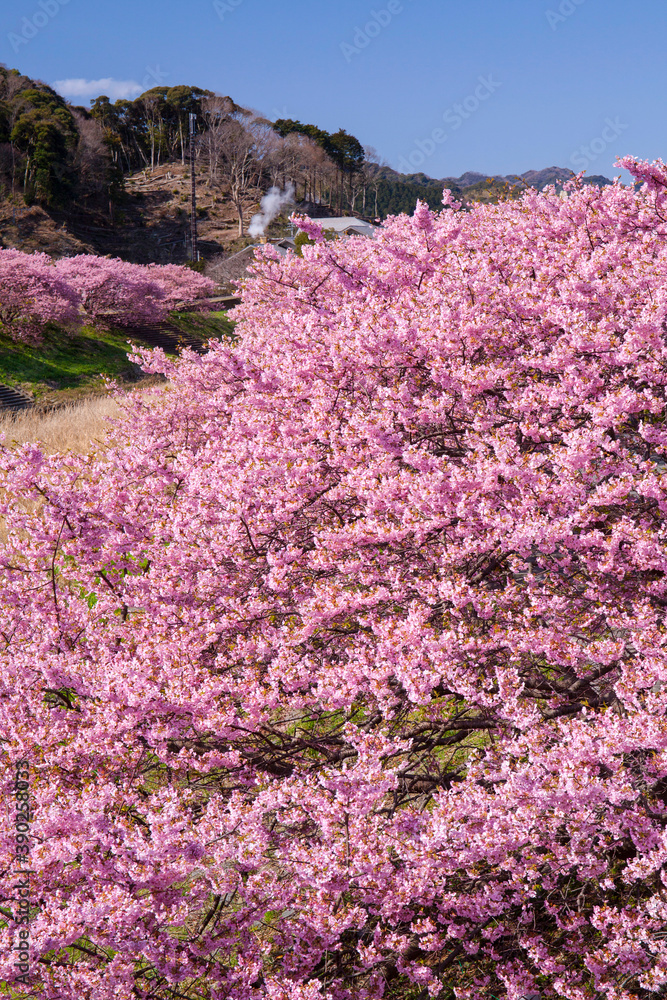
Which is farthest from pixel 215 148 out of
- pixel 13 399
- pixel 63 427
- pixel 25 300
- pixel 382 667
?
pixel 382 667

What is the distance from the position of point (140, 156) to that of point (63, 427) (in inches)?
3708

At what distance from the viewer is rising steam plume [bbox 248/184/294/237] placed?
7655 cm

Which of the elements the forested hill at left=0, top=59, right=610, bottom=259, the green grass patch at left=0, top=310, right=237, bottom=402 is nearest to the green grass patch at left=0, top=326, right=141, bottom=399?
the green grass patch at left=0, top=310, right=237, bottom=402

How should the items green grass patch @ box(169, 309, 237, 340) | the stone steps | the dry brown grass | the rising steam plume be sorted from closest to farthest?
the dry brown grass < the stone steps < green grass patch @ box(169, 309, 237, 340) < the rising steam plume

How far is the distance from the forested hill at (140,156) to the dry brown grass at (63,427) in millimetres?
35788

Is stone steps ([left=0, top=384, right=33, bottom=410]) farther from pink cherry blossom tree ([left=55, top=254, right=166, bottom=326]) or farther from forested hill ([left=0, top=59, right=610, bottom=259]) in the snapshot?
forested hill ([left=0, top=59, right=610, bottom=259])

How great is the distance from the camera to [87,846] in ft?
10.6

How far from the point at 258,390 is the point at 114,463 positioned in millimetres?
1634

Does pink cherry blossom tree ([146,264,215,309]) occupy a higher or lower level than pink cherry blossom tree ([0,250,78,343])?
higher

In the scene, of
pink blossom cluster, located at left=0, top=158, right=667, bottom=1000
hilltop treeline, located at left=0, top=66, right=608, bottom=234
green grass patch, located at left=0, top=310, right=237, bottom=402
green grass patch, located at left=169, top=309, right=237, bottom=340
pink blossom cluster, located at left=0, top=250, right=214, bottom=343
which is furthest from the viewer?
hilltop treeline, located at left=0, top=66, right=608, bottom=234

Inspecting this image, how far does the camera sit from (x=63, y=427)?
48.2 feet

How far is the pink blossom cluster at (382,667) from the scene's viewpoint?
3191mm

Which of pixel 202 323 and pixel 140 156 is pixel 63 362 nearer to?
pixel 202 323

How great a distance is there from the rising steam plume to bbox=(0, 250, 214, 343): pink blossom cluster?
38423 millimetres
